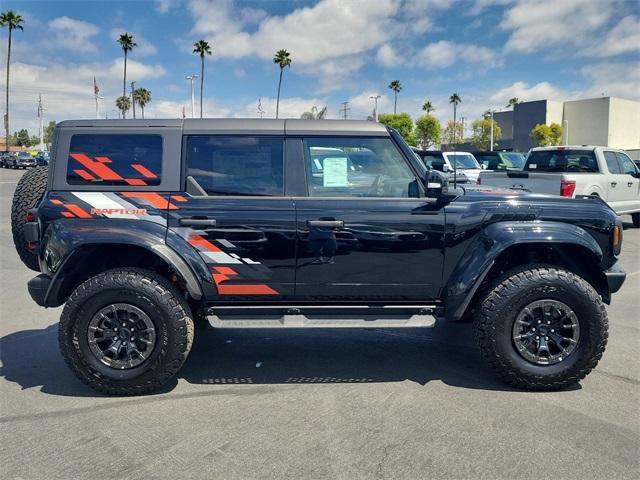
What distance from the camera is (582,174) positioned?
1024cm

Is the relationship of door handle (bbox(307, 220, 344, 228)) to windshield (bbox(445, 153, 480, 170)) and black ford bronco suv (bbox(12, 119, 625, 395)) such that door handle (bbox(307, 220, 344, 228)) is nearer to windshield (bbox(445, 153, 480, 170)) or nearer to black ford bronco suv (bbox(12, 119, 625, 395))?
black ford bronco suv (bbox(12, 119, 625, 395))

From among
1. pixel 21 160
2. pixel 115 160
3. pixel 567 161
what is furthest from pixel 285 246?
pixel 21 160

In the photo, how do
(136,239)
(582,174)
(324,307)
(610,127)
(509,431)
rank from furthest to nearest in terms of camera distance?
(610,127), (582,174), (324,307), (136,239), (509,431)

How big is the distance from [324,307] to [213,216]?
104cm

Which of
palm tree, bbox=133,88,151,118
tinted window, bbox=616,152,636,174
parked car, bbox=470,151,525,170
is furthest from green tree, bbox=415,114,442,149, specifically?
tinted window, bbox=616,152,636,174

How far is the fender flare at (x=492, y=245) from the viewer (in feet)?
12.1

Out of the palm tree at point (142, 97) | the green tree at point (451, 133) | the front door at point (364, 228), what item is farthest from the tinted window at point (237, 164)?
the green tree at point (451, 133)

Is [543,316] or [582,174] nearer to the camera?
[543,316]

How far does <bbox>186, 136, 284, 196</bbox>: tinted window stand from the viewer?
3811 mm

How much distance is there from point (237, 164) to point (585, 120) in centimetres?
9592

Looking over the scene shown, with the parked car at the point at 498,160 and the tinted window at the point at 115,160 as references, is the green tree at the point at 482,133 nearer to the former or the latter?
the parked car at the point at 498,160

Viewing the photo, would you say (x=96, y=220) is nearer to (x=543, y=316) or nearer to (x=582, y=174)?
(x=543, y=316)

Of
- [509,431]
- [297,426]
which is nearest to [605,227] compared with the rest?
[509,431]

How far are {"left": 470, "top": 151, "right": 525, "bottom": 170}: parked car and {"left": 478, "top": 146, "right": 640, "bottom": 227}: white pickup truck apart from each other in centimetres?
925
